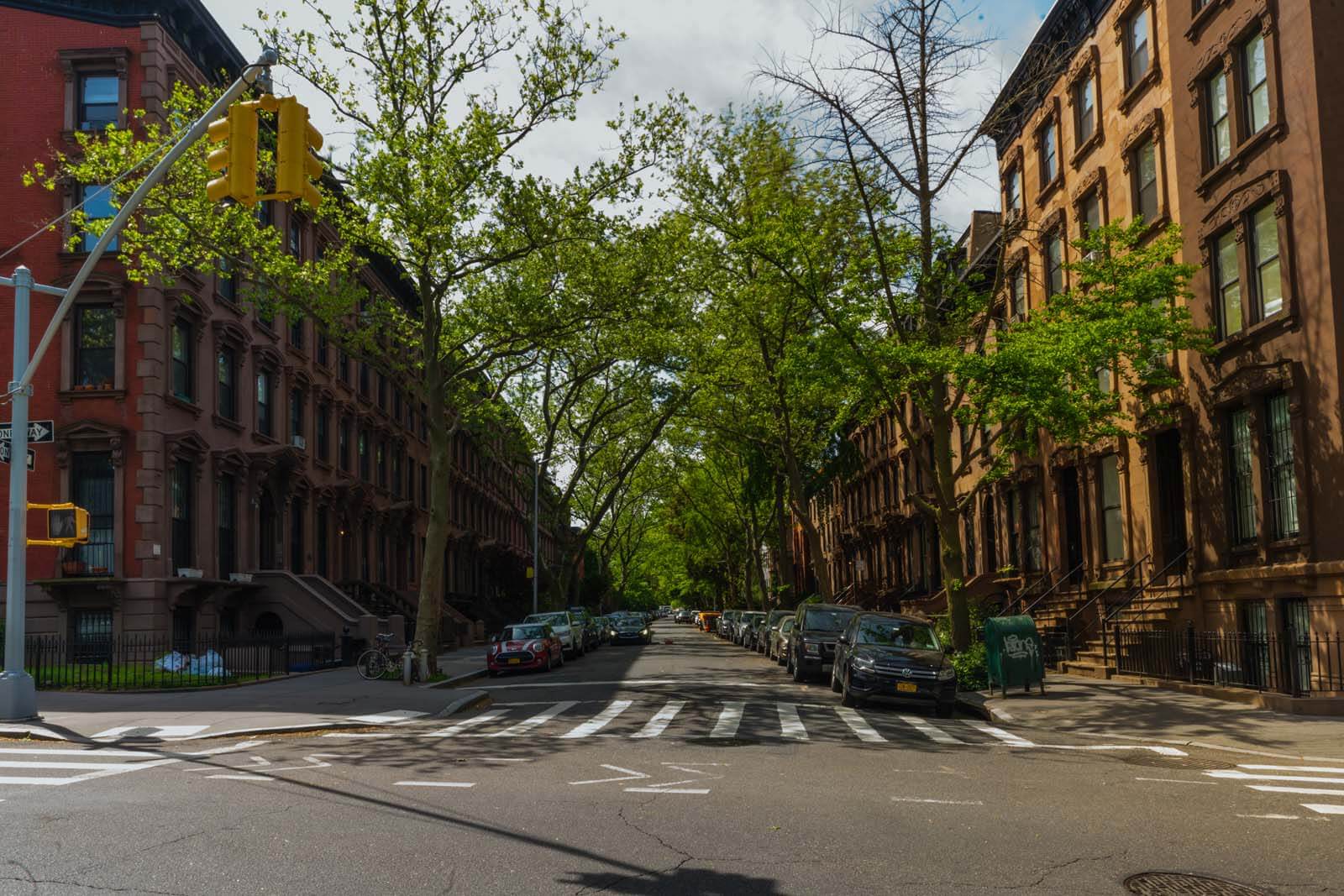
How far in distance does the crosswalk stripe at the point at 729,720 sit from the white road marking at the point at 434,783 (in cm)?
473

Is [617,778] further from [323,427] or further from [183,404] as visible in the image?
[323,427]

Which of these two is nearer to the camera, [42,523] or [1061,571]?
[42,523]

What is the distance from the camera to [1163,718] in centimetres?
1653

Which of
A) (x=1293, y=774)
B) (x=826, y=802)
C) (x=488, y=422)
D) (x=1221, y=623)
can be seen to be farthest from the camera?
(x=488, y=422)

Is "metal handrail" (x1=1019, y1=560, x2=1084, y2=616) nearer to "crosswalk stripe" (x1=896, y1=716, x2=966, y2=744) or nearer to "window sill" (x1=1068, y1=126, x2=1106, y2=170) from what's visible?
"window sill" (x1=1068, y1=126, x2=1106, y2=170)

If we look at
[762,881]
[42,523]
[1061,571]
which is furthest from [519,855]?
[1061,571]

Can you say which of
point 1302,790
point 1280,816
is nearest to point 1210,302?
point 1302,790

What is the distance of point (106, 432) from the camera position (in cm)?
2539

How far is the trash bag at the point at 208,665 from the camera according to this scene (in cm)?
2336

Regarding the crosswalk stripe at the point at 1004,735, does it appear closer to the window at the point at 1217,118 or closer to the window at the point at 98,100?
the window at the point at 1217,118

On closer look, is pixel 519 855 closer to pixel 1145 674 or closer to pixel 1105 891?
pixel 1105 891

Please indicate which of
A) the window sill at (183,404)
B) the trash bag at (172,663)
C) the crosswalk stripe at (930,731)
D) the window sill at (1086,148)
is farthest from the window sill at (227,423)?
the window sill at (1086,148)

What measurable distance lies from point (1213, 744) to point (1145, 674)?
25.5ft

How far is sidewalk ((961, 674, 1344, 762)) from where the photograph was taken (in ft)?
45.7
